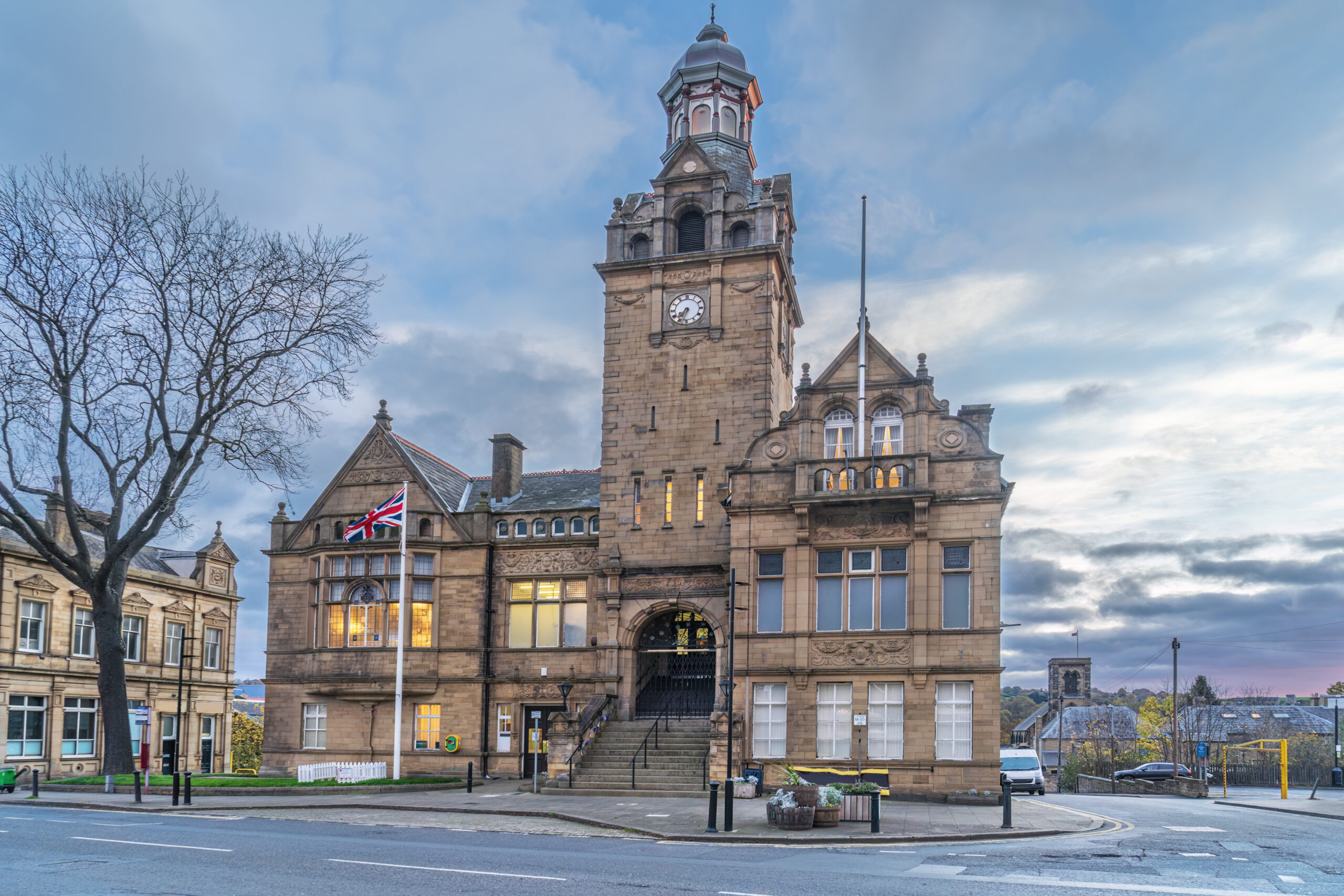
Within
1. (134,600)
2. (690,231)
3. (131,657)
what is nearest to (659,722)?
(690,231)

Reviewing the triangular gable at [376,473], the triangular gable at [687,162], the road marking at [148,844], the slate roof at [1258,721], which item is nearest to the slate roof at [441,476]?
the triangular gable at [376,473]

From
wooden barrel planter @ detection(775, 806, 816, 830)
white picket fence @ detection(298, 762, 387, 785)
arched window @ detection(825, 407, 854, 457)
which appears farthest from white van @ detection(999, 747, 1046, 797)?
white picket fence @ detection(298, 762, 387, 785)

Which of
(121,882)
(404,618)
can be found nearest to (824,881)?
(121,882)

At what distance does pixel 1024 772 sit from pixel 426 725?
21.2 m

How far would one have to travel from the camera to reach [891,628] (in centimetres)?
3028

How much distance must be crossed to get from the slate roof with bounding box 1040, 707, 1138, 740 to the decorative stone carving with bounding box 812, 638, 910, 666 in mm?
74726

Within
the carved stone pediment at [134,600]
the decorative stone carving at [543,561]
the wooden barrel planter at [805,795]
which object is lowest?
the wooden barrel planter at [805,795]

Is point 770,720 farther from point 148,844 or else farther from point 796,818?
point 148,844

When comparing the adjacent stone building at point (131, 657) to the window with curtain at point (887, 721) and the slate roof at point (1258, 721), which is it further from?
the slate roof at point (1258, 721)

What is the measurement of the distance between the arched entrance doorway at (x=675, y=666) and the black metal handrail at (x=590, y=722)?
3.77ft

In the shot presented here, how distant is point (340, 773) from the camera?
32.4 metres

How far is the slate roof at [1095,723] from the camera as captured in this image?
9800cm

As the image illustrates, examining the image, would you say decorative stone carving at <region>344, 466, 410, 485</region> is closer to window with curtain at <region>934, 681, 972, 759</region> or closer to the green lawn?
the green lawn

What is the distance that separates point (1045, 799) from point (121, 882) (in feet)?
89.2
